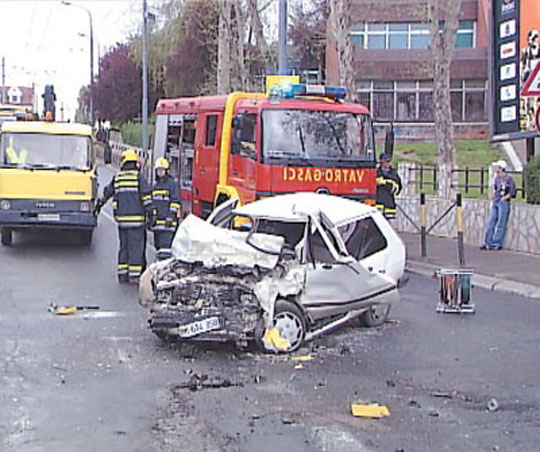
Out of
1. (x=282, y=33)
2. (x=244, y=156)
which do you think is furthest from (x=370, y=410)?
(x=282, y=33)

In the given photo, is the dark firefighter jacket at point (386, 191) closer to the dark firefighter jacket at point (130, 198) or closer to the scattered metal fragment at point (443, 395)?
the dark firefighter jacket at point (130, 198)

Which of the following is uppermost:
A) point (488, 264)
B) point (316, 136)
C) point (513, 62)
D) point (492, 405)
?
point (513, 62)

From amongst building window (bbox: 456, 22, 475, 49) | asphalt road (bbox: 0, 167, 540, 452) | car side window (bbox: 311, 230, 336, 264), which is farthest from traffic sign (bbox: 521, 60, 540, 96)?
building window (bbox: 456, 22, 475, 49)

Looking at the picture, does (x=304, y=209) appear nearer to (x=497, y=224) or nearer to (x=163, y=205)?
(x=163, y=205)

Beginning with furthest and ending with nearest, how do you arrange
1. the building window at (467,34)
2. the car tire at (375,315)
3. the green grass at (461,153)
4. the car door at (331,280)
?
1. the building window at (467,34)
2. the green grass at (461,153)
3. the car tire at (375,315)
4. the car door at (331,280)

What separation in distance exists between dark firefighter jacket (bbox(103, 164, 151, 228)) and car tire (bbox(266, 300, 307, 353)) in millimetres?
5108

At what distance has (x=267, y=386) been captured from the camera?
27.7ft

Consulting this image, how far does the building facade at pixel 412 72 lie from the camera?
53.7 meters

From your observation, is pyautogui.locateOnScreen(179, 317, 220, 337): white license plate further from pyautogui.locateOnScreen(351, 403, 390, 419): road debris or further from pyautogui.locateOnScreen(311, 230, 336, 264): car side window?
pyautogui.locateOnScreen(351, 403, 390, 419): road debris

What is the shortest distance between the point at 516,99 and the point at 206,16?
25.3 metres

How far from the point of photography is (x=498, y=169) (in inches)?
722

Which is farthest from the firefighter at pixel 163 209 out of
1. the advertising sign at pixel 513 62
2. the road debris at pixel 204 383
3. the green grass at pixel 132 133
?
the green grass at pixel 132 133

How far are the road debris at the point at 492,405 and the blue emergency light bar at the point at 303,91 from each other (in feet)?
28.9

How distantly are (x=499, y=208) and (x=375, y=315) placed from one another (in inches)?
304
